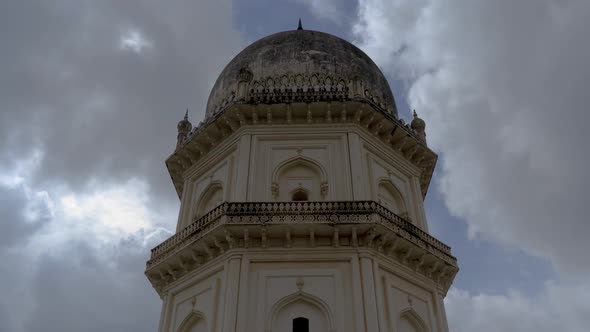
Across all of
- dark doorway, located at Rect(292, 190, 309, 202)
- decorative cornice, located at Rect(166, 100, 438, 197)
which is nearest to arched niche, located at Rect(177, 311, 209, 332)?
dark doorway, located at Rect(292, 190, 309, 202)

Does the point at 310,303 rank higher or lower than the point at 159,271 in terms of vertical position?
lower

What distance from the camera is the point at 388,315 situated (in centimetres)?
1622

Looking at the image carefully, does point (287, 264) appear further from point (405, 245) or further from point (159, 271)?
point (159, 271)

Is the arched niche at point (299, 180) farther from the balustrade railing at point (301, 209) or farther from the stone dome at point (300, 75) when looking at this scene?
the stone dome at point (300, 75)

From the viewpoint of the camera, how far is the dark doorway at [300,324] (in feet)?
52.2

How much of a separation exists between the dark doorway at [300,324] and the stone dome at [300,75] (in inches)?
315

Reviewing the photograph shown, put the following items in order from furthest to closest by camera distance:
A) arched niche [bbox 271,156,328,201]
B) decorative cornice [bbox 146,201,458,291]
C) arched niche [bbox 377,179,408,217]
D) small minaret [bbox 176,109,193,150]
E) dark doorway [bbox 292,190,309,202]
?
1. small minaret [bbox 176,109,193,150]
2. arched niche [bbox 377,179,408,217]
3. dark doorway [bbox 292,190,309,202]
4. arched niche [bbox 271,156,328,201]
5. decorative cornice [bbox 146,201,458,291]

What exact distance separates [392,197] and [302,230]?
516cm

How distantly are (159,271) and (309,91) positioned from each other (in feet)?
28.3

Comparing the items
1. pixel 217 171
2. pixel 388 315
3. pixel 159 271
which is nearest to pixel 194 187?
pixel 217 171

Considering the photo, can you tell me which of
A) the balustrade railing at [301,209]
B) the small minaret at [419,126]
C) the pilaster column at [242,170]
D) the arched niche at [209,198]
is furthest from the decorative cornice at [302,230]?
the small minaret at [419,126]

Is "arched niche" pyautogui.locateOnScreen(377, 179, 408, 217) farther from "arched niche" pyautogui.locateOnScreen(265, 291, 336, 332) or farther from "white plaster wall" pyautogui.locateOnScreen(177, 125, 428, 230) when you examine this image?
"arched niche" pyautogui.locateOnScreen(265, 291, 336, 332)

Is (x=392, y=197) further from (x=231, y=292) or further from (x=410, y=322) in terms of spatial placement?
(x=231, y=292)

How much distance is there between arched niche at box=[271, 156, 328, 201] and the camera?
18.8 metres
